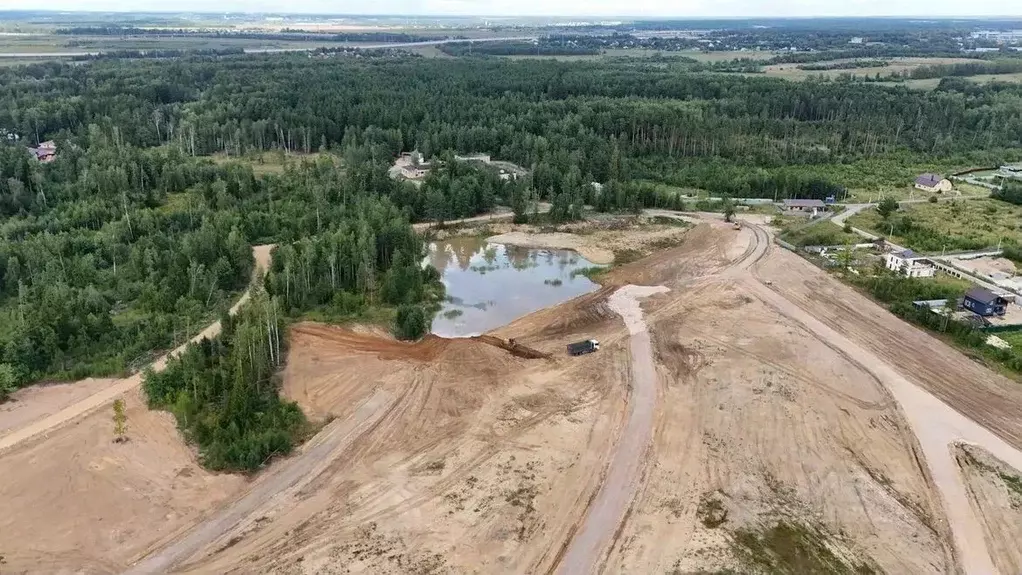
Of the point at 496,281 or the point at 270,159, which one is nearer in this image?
the point at 496,281

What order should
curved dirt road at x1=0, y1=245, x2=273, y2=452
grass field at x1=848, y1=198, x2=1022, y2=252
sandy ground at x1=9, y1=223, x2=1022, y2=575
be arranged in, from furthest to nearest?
grass field at x1=848, y1=198, x2=1022, y2=252, curved dirt road at x1=0, y1=245, x2=273, y2=452, sandy ground at x1=9, y1=223, x2=1022, y2=575

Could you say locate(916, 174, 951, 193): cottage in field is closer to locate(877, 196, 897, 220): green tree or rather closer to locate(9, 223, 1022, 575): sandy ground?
locate(877, 196, 897, 220): green tree

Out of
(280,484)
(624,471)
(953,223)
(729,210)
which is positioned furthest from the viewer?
(729,210)

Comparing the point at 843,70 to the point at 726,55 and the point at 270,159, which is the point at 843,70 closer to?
the point at 726,55

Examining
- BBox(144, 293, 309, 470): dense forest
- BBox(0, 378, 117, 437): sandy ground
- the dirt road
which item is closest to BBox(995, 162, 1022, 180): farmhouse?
the dirt road

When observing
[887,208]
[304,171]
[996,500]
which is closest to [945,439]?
[996,500]
